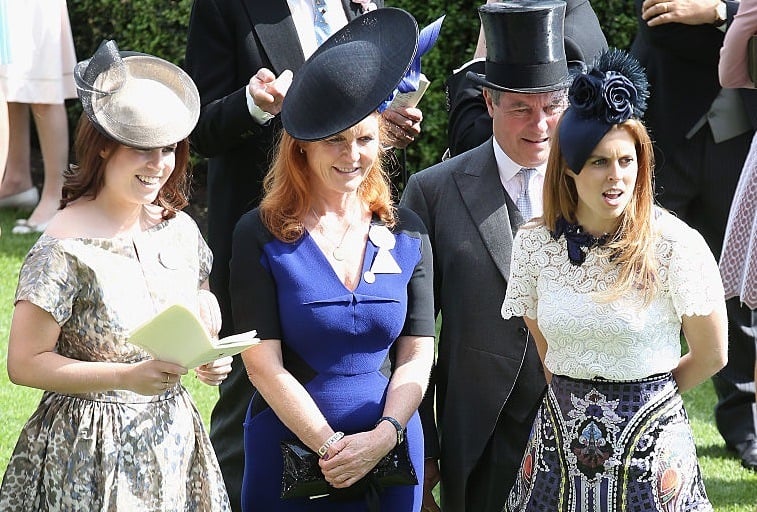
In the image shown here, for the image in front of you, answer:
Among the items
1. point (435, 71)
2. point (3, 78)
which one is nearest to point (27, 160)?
point (3, 78)

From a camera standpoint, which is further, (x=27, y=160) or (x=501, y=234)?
(x=27, y=160)

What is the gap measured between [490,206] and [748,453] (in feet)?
7.56

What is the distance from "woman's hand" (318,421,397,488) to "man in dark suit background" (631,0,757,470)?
249 cm

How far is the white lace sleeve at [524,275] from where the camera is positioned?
3764 millimetres

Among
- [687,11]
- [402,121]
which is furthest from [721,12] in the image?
[402,121]

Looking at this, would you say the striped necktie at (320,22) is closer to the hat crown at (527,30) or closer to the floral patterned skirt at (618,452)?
the hat crown at (527,30)

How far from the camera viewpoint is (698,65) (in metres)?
5.76

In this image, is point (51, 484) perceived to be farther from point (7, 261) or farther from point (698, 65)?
point (7, 261)

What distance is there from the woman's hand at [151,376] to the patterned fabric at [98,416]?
16 centimetres

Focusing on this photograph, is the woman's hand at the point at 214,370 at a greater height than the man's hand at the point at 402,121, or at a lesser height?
lesser

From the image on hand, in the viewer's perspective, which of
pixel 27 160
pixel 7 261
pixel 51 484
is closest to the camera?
pixel 51 484

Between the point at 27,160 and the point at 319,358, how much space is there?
660 cm

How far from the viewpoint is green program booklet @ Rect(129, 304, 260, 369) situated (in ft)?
10.3

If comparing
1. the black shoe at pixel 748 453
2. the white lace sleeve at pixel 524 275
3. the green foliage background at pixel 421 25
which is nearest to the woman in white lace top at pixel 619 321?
the white lace sleeve at pixel 524 275
